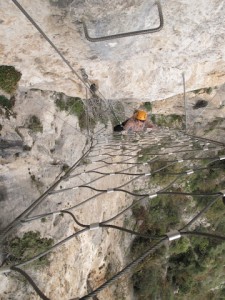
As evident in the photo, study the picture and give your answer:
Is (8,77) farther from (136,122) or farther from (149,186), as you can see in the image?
(149,186)

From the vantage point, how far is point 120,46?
9.05 feet

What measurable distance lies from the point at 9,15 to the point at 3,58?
0.59m

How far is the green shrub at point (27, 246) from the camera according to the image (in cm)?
257

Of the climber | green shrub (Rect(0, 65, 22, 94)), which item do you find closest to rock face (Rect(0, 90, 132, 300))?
green shrub (Rect(0, 65, 22, 94))

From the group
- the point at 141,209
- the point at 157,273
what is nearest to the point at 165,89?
the point at 141,209

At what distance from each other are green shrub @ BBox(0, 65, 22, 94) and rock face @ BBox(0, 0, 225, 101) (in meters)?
0.07

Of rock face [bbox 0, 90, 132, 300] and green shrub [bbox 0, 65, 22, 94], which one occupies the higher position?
green shrub [bbox 0, 65, 22, 94]

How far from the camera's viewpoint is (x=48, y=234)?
3.03 metres

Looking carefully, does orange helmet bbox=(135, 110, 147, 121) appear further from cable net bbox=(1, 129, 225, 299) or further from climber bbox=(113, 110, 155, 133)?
cable net bbox=(1, 129, 225, 299)

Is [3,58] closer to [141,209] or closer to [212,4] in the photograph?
[212,4]

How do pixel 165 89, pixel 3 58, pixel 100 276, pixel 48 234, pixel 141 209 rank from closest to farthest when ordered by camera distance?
pixel 3 58
pixel 48 234
pixel 165 89
pixel 100 276
pixel 141 209

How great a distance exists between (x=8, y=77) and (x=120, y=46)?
1.09 m

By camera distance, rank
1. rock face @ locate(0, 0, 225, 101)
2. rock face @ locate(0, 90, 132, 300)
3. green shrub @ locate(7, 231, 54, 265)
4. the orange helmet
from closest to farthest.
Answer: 1. rock face @ locate(0, 0, 225, 101)
2. green shrub @ locate(7, 231, 54, 265)
3. rock face @ locate(0, 90, 132, 300)
4. the orange helmet

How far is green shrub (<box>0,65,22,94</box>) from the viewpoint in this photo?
282 cm
